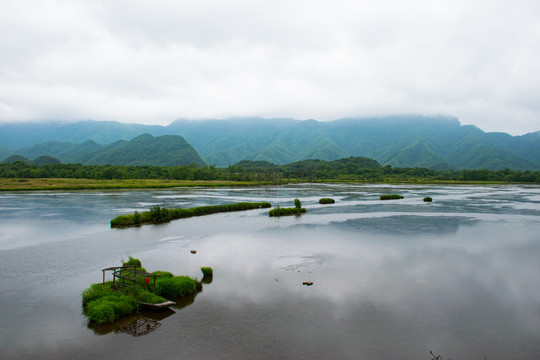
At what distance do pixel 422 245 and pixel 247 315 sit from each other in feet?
57.9

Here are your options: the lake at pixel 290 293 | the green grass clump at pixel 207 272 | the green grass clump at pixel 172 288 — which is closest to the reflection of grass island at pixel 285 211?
the lake at pixel 290 293

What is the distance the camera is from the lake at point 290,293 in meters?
11.8

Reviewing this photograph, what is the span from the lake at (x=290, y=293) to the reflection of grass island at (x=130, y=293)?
56 cm

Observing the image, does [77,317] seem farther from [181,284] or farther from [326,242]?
[326,242]

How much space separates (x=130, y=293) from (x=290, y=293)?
23.2 feet

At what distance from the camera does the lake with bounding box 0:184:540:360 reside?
11805 millimetres

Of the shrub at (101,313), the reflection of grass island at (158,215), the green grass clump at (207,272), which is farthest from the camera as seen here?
the reflection of grass island at (158,215)

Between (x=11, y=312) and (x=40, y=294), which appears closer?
(x=11, y=312)

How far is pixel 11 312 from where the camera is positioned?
14.2 metres

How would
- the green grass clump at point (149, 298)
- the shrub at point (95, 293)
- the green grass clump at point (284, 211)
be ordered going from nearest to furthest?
the green grass clump at point (149, 298), the shrub at point (95, 293), the green grass clump at point (284, 211)

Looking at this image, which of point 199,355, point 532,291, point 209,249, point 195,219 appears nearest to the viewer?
point 199,355

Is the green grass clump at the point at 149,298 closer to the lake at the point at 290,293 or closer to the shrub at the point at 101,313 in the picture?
the lake at the point at 290,293

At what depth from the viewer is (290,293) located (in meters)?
16.6

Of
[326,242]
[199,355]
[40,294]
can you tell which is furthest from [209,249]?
[199,355]
